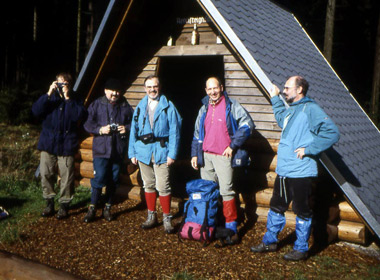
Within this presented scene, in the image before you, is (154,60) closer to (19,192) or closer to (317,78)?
(317,78)

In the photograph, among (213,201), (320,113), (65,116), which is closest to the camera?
(320,113)

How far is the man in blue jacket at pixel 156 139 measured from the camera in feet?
16.5

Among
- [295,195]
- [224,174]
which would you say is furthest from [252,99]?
[295,195]

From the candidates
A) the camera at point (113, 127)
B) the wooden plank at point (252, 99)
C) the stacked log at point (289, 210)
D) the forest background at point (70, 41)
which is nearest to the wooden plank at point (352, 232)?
the stacked log at point (289, 210)

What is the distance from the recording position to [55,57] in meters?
22.3

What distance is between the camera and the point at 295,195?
424 centimetres

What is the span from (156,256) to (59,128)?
247 cm

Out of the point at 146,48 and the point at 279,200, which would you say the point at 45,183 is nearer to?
the point at 146,48

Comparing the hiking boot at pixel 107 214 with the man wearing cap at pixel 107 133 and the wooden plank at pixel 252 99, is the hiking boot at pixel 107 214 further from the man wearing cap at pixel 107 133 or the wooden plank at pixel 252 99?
the wooden plank at pixel 252 99

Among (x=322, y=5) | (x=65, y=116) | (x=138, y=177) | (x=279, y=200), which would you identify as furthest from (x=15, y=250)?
(x=322, y=5)

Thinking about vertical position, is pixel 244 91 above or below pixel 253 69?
below

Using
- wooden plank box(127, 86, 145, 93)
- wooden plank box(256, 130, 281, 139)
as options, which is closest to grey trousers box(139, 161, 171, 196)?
wooden plank box(256, 130, 281, 139)

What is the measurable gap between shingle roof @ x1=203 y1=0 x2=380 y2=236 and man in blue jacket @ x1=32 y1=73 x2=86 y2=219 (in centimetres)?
251

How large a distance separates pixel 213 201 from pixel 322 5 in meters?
14.7
